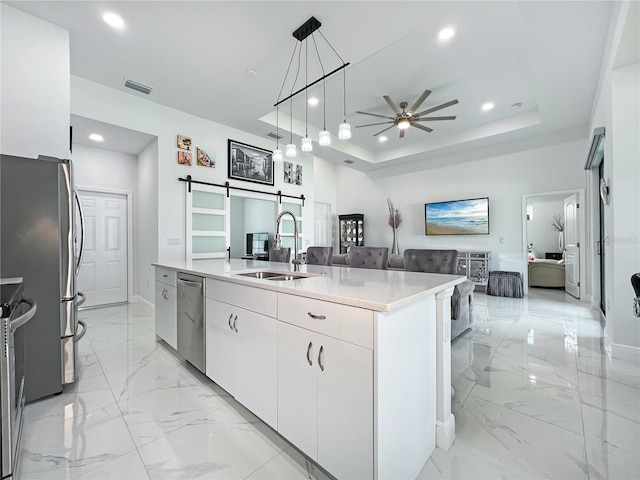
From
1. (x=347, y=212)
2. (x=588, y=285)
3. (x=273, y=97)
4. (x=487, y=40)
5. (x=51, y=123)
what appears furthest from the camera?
(x=347, y=212)

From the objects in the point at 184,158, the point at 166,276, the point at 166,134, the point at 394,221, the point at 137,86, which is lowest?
the point at 166,276

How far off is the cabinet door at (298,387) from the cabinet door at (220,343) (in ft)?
1.68

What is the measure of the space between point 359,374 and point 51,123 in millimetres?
3509

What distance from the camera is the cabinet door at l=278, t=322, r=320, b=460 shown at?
127 centimetres

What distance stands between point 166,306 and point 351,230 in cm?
593

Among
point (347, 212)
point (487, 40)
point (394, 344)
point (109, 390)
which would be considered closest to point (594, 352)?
point (394, 344)

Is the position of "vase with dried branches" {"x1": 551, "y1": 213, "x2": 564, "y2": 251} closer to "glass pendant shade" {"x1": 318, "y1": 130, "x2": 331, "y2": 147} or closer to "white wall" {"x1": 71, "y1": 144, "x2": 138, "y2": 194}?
"glass pendant shade" {"x1": 318, "y1": 130, "x2": 331, "y2": 147}

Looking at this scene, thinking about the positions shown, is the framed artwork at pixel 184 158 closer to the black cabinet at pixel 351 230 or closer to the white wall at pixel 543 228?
the black cabinet at pixel 351 230

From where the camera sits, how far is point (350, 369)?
1.11 meters

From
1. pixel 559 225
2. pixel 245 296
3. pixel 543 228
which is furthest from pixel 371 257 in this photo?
pixel 543 228

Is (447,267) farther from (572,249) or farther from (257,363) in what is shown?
(572,249)

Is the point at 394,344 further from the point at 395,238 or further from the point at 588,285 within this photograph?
the point at 395,238

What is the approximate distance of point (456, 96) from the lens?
419 centimetres

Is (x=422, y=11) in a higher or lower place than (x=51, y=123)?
higher
